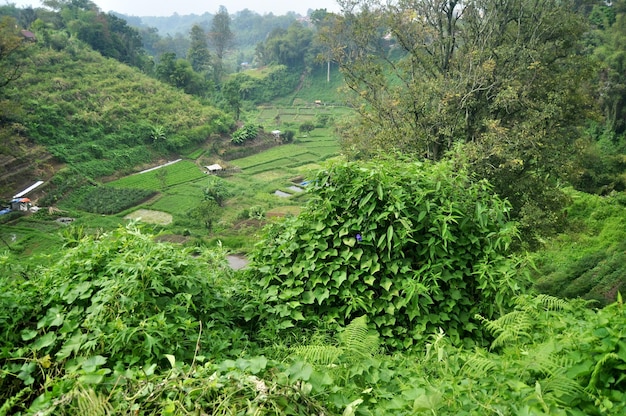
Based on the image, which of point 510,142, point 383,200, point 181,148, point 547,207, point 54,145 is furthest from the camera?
point 181,148

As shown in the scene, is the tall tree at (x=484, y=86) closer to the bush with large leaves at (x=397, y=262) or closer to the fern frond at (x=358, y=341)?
the bush with large leaves at (x=397, y=262)

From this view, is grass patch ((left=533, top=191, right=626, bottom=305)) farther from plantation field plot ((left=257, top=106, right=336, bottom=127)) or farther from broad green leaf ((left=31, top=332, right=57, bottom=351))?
plantation field plot ((left=257, top=106, right=336, bottom=127))

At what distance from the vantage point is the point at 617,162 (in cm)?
1969

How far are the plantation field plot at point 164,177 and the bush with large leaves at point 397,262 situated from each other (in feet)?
80.3

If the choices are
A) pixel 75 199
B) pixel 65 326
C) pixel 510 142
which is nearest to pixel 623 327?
pixel 65 326

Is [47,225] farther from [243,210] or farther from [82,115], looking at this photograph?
[82,115]

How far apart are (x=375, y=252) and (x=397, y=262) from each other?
181mm

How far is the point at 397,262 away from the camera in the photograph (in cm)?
332

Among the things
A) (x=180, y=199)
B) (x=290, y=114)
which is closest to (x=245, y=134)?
(x=180, y=199)

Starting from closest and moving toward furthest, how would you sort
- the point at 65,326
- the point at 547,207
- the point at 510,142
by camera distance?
1. the point at 65,326
2. the point at 510,142
3. the point at 547,207

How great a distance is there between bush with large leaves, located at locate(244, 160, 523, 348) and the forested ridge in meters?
0.02

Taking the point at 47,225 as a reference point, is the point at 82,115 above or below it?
above

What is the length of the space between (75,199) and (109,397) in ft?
80.2

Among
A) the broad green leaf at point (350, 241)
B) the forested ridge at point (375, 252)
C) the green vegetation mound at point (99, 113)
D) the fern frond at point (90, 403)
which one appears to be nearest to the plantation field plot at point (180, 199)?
the forested ridge at point (375, 252)
